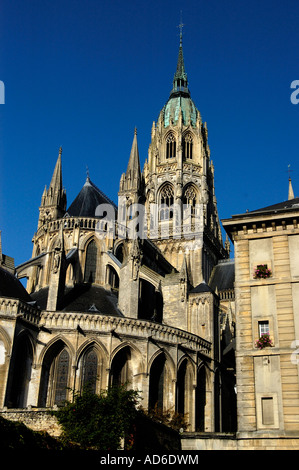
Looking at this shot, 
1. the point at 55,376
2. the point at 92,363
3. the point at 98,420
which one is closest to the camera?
the point at 98,420

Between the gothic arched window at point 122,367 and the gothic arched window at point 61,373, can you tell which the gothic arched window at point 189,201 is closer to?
the gothic arched window at point 122,367

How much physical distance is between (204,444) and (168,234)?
33847mm

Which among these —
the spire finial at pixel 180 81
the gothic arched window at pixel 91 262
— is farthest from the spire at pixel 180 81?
the gothic arched window at pixel 91 262

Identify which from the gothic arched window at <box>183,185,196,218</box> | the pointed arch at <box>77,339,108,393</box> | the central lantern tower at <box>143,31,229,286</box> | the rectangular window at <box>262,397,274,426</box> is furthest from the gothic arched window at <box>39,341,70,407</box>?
the gothic arched window at <box>183,185,196,218</box>

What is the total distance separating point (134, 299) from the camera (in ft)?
120

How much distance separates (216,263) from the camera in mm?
62781

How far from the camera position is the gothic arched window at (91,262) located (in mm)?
42522

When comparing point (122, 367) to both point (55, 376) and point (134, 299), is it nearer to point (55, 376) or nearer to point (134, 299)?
point (55, 376)

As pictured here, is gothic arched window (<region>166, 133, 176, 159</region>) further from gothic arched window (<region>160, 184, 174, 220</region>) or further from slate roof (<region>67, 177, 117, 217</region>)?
slate roof (<region>67, 177, 117, 217</region>)

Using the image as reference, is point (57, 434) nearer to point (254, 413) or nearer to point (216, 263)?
point (254, 413)

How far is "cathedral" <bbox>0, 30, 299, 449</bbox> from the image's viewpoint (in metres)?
32.2

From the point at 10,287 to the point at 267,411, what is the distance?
57.1 ft

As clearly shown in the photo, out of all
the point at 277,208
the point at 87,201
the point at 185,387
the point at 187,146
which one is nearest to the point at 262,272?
the point at 277,208

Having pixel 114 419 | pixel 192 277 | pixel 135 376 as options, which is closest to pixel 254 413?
pixel 114 419
